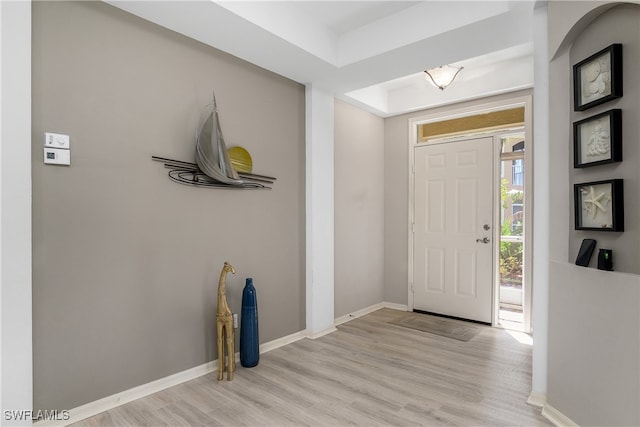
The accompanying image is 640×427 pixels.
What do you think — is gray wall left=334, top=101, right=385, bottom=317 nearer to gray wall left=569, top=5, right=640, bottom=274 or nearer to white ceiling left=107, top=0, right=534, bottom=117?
white ceiling left=107, top=0, right=534, bottom=117

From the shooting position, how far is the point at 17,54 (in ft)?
6.07

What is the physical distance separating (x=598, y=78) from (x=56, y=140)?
290 centimetres

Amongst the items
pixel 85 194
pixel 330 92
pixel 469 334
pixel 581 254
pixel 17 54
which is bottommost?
pixel 469 334

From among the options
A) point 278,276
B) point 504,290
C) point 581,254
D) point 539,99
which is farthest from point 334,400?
point 504,290

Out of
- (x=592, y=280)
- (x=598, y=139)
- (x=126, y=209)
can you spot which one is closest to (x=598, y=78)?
(x=598, y=139)

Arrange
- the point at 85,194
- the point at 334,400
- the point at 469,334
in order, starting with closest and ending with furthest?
the point at 85,194 < the point at 334,400 < the point at 469,334

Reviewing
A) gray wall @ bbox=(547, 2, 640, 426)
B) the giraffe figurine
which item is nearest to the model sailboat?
the giraffe figurine

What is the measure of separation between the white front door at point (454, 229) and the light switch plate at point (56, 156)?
145 inches

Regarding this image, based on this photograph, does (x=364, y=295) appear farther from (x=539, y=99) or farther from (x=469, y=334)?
(x=539, y=99)

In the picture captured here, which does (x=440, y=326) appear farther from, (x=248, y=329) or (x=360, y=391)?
(x=248, y=329)

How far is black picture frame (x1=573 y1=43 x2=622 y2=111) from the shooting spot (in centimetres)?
177

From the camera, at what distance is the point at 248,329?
9.39ft

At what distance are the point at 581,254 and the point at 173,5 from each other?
2754 millimetres

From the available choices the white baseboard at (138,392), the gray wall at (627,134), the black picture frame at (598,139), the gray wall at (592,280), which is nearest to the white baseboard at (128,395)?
the white baseboard at (138,392)
